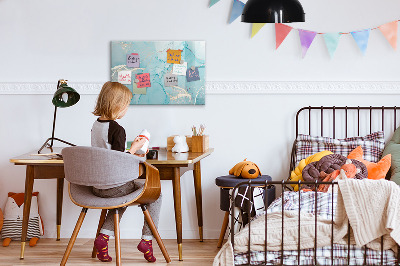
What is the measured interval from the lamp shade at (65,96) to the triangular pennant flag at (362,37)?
1.96m

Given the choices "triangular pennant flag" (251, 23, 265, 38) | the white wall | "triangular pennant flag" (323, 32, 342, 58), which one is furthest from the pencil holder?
"triangular pennant flag" (323, 32, 342, 58)

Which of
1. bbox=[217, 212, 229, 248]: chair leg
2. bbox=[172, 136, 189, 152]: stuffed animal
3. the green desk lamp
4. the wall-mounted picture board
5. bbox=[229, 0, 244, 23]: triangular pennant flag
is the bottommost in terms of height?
bbox=[217, 212, 229, 248]: chair leg

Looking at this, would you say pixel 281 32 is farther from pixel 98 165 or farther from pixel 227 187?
pixel 98 165

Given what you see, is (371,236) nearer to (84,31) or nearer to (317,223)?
(317,223)

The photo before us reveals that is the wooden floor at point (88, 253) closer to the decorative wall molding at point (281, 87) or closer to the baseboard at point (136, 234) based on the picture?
the baseboard at point (136, 234)

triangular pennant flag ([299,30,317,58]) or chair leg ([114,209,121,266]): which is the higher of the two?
triangular pennant flag ([299,30,317,58])

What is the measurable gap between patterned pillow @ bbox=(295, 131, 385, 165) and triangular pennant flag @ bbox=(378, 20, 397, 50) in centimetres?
65

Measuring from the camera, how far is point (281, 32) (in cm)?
433

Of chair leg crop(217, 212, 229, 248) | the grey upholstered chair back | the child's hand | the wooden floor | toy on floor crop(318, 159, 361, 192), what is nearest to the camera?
the grey upholstered chair back

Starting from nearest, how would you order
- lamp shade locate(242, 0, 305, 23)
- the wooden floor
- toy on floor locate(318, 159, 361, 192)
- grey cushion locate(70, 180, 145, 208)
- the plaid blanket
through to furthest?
the plaid blanket → lamp shade locate(242, 0, 305, 23) → grey cushion locate(70, 180, 145, 208) → toy on floor locate(318, 159, 361, 192) → the wooden floor

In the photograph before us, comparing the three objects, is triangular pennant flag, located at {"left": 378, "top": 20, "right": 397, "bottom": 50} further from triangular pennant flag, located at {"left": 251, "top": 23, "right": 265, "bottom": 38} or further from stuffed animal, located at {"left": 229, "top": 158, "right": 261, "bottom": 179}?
stuffed animal, located at {"left": 229, "top": 158, "right": 261, "bottom": 179}

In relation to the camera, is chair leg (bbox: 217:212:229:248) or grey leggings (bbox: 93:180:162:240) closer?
grey leggings (bbox: 93:180:162:240)

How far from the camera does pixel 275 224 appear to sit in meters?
3.11

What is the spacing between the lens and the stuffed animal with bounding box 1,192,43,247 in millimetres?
4293
